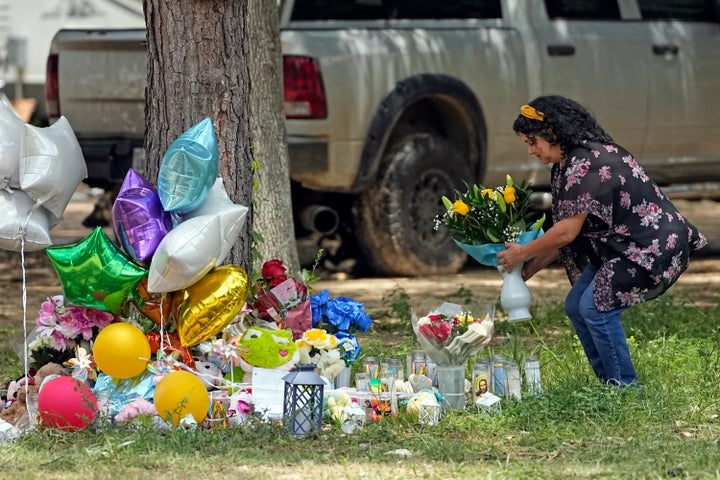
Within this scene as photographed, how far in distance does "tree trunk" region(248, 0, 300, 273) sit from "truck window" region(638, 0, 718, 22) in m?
3.71

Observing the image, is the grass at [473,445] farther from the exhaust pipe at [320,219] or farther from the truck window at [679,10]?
the truck window at [679,10]

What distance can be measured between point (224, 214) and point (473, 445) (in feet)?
4.29

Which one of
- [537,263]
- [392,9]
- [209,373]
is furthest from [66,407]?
[392,9]

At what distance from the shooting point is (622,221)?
18.7 ft

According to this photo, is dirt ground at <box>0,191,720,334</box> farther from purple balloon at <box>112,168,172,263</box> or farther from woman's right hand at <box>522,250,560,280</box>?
purple balloon at <box>112,168,172,263</box>

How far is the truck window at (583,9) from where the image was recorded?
1023 cm

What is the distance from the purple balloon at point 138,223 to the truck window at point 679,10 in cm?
616

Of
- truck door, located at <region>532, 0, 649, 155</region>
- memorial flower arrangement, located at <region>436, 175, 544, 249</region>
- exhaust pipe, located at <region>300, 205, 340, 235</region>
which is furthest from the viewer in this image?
truck door, located at <region>532, 0, 649, 155</region>

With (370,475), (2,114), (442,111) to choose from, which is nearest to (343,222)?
(442,111)

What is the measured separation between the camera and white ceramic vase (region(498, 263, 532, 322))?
6020 mm

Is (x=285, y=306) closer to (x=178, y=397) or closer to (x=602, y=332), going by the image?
(x=178, y=397)

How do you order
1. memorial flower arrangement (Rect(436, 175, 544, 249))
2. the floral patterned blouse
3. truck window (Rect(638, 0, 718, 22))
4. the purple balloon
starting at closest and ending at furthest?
the purple balloon < the floral patterned blouse < memorial flower arrangement (Rect(436, 175, 544, 249)) < truck window (Rect(638, 0, 718, 22))

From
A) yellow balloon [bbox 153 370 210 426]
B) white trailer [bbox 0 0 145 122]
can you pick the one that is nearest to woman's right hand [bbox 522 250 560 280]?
yellow balloon [bbox 153 370 210 426]

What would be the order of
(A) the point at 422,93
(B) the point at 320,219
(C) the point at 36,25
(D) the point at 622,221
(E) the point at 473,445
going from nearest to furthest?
(E) the point at 473,445 → (D) the point at 622,221 → (A) the point at 422,93 → (B) the point at 320,219 → (C) the point at 36,25
